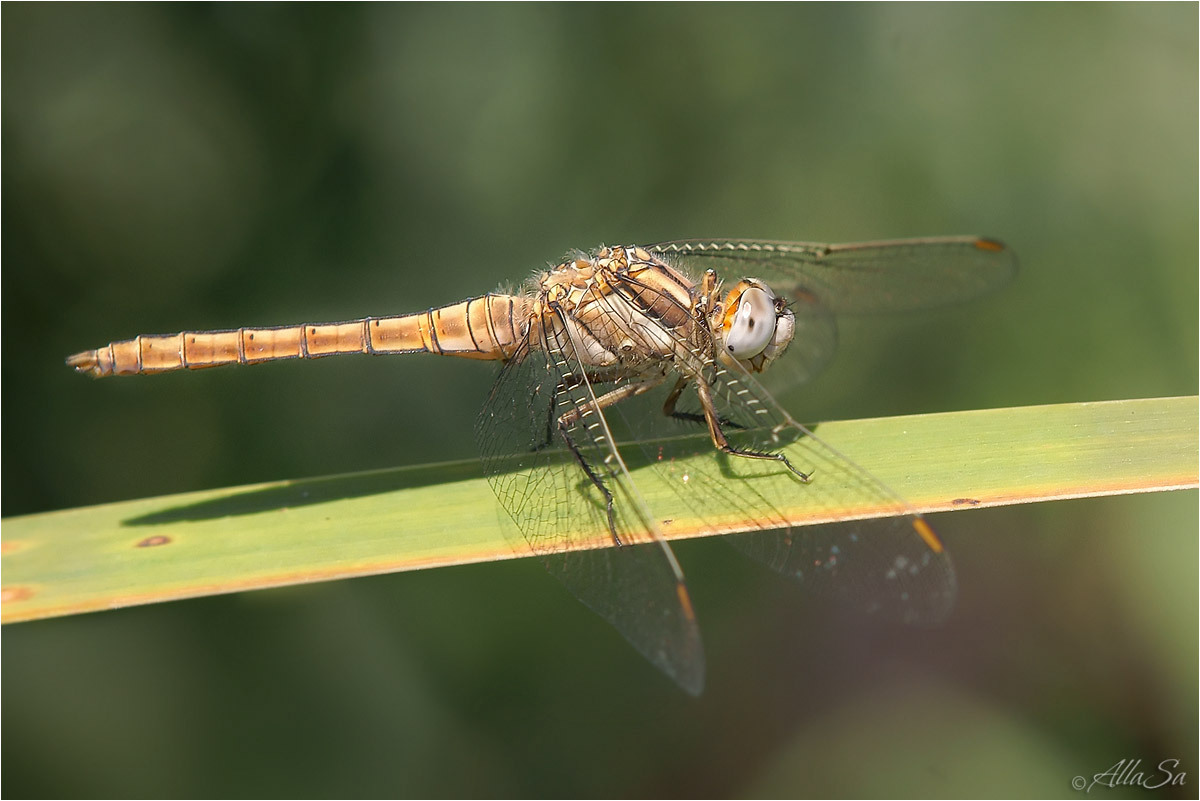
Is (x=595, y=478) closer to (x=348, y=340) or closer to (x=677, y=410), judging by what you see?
(x=677, y=410)

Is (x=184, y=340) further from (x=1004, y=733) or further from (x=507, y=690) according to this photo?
(x=1004, y=733)

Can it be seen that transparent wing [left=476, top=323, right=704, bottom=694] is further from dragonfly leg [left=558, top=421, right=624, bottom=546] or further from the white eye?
the white eye

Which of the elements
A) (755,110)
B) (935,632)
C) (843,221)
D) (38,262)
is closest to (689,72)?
(755,110)

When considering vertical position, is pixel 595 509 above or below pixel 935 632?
above

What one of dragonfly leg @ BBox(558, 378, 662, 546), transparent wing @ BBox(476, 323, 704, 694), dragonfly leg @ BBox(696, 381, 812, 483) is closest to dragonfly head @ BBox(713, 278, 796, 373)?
dragonfly leg @ BBox(696, 381, 812, 483)

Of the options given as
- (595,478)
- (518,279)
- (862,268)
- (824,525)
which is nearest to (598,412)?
(595,478)
